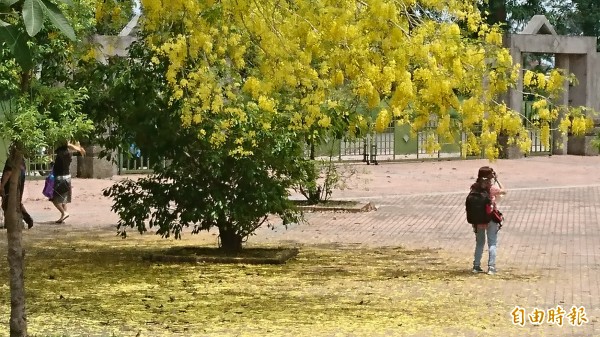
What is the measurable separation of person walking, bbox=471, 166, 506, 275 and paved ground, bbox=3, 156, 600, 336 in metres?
0.34

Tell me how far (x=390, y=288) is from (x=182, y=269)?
276 centimetres

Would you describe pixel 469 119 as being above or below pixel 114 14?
below

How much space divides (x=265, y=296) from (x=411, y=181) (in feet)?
56.1

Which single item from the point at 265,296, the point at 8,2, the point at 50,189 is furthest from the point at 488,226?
the point at 50,189

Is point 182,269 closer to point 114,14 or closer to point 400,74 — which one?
point 114,14

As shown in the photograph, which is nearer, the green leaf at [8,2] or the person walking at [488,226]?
the green leaf at [8,2]

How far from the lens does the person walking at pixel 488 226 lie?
12594 mm

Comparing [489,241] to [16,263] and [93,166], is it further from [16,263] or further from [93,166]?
[93,166]

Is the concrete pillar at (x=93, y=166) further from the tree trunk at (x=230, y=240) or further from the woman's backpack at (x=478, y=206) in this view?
the woman's backpack at (x=478, y=206)

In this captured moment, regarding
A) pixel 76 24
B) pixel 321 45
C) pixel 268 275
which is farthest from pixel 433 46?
pixel 268 275

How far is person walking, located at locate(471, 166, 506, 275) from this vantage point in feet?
41.3

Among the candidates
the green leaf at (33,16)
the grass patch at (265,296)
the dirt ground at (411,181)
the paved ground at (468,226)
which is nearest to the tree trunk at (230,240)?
the grass patch at (265,296)

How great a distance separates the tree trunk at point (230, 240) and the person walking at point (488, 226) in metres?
3.13

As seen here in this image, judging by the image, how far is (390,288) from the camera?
38.3 feet
